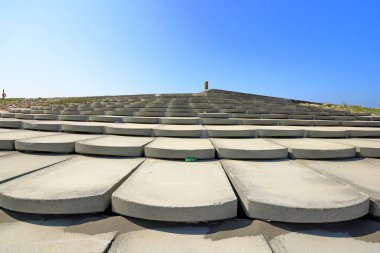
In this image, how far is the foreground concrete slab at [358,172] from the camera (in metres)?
1.67

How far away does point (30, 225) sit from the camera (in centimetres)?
143

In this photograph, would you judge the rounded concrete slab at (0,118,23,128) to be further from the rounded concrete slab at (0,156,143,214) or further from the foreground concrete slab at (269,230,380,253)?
the foreground concrete slab at (269,230,380,253)

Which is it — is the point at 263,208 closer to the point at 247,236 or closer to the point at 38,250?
the point at 247,236

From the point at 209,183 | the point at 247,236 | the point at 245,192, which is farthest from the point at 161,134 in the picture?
the point at 247,236

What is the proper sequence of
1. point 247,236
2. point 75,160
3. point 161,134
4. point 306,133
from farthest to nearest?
point 306,133 → point 161,134 → point 75,160 → point 247,236

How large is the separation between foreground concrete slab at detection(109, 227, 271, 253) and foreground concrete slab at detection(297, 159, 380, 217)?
1.06 metres

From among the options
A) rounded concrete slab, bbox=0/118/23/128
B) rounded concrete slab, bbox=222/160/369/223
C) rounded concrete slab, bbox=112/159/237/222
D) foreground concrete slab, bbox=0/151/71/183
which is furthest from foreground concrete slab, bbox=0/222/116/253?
rounded concrete slab, bbox=0/118/23/128

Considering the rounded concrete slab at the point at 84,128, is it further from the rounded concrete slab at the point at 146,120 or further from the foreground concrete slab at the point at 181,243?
the foreground concrete slab at the point at 181,243

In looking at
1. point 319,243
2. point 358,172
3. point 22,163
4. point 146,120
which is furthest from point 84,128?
point 358,172

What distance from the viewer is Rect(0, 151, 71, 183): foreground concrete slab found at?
2055 millimetres

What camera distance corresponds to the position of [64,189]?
5.39 feet

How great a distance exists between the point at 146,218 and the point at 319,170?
1963mm

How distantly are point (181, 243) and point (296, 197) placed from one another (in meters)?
0.91

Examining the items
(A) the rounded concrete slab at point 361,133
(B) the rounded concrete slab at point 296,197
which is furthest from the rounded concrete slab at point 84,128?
(A) the rounded concrete slab at point 361,133
